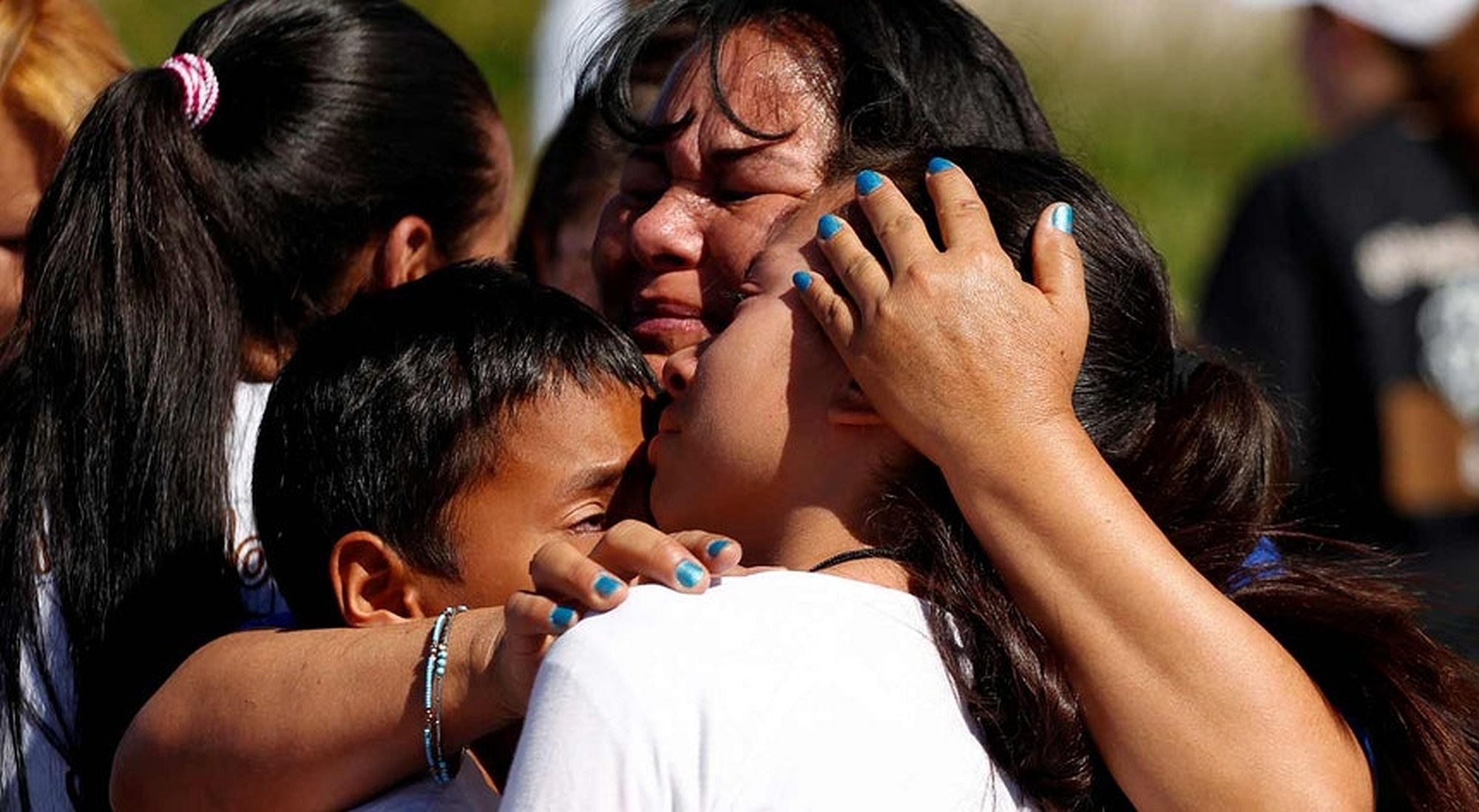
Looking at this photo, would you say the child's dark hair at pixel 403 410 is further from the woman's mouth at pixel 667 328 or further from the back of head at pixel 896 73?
the back of head at pixel 896 73

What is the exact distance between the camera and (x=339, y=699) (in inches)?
84.2

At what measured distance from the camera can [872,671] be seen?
6.34 feet

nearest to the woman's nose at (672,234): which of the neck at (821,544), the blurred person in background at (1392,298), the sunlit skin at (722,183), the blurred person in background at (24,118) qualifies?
the sunlit skin at (722,183)

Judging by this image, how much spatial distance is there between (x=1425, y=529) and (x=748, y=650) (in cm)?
380

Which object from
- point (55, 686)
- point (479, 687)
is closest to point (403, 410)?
point (479, 687)

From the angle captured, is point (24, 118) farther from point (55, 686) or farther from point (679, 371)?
point (679, 371)

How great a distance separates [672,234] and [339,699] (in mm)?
770

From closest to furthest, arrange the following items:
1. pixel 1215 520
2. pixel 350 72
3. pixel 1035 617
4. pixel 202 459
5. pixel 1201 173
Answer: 1. pixel 1035 617
2. pixel 1215 520
3. pixel 202 459
4. pixel 350 72
5. pixel 1201 173

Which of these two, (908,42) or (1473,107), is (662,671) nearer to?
(908,42)

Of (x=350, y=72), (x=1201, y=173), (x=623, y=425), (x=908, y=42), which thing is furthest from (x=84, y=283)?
(x=1201, y=173)

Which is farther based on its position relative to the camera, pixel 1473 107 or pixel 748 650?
pixel 1473 107

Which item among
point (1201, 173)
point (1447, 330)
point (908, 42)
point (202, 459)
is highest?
point (908, 42)

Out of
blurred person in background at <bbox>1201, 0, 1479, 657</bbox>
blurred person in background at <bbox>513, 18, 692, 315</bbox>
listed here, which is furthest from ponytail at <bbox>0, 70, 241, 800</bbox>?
blurred person in background at <bbox>1201, 0, 1479, 657</bbox>

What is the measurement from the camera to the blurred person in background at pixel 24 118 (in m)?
3.12
